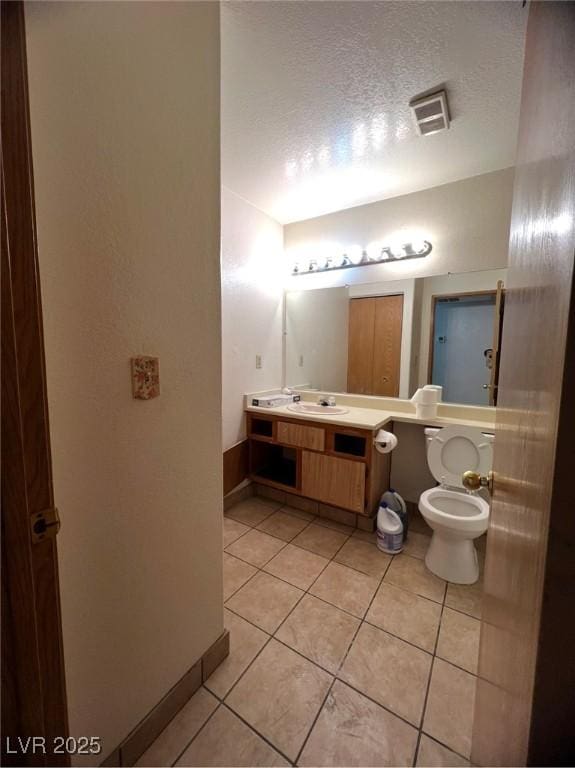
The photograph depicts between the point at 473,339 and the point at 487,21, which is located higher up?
the point at 487,21

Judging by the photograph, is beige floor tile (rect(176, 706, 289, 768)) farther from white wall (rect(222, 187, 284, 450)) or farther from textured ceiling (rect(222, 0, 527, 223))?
textured ceiling (rect(222, 0, 527, 223))

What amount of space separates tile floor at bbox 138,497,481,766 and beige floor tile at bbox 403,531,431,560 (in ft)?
0.06

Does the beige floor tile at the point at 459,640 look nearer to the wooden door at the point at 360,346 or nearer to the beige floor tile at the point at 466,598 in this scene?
the beige floor tile at the point at 466,598

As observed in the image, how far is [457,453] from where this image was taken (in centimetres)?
188

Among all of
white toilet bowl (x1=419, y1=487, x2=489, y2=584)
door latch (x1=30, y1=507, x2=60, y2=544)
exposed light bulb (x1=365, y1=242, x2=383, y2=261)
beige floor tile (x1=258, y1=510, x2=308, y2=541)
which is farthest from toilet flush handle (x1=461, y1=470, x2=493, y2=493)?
exposed light bulb (x1=365, y1=242, x2=383, y2=261)

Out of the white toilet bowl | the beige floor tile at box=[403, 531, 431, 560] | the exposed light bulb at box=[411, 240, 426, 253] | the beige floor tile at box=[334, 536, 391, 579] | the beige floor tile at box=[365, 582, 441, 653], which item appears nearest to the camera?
the beige floor tile at box=[365, 582, 441, 653]

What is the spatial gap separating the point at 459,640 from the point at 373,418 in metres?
1.22

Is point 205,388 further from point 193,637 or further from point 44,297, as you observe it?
point 193,637

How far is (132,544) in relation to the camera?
85 cm

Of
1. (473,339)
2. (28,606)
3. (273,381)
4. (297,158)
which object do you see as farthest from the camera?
(273,381)

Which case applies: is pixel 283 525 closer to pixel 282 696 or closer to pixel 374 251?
pixel 282 696

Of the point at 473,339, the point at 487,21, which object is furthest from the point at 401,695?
the point at 487,21

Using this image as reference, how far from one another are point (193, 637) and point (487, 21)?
2503 mm

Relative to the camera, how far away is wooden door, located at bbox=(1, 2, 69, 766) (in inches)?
20.4
